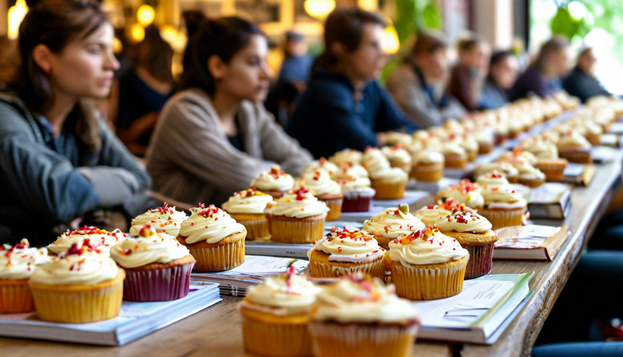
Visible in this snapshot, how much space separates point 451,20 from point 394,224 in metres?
12.2

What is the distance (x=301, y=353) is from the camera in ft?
3.93

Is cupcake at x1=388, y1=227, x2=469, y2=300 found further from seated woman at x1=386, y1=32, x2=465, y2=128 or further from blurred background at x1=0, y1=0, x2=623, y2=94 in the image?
blurred background at x1=0, y1=0, x2=623, y2=94

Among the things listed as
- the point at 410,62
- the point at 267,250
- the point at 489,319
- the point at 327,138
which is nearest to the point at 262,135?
the point at 327,138

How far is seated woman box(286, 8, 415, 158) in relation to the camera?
4.51 metres

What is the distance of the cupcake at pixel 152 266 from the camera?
1.43m

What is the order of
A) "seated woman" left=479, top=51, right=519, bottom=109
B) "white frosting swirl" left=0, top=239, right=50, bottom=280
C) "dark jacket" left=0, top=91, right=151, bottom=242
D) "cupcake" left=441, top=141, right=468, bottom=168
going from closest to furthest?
"white frosting swirl" left=0, top=239, right=50, bottom=280, "dark jacket" left=0, top=91, right=151, bottom=242, "cupcake" left=441, top=141, right=468, bottom=168, "seated woman" left=479, top=51, right=519, bottom=109

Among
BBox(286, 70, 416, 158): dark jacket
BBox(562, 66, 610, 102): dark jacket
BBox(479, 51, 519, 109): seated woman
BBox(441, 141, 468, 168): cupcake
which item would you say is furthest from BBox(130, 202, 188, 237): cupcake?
BBox(562, 66, 610, 102): dark jacket

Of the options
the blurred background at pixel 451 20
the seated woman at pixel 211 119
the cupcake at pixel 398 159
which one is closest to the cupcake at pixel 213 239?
the seated woman at pixel 211 119

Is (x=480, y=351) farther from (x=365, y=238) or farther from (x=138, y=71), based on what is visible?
(x=138, y=71)

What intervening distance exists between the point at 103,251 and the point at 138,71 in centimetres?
489

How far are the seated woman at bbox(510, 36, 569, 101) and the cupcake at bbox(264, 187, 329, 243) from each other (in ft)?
27.4

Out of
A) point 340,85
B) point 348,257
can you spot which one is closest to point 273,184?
point 348,257

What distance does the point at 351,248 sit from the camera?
154 cm

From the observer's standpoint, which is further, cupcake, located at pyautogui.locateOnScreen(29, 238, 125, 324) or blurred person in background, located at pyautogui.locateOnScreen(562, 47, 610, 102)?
blurred person in background, located at pyautogui.locateOnScreen(562, 47, 610, 102)
